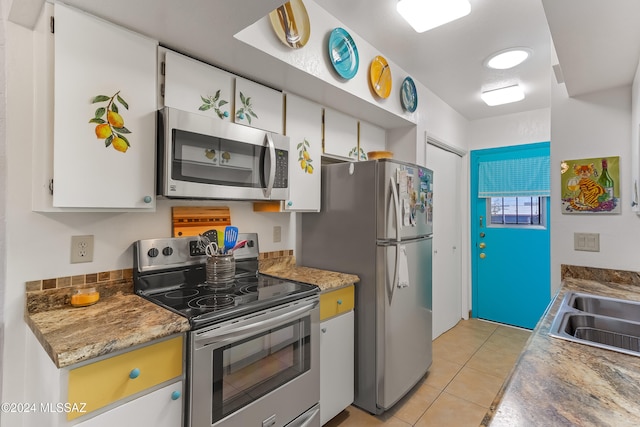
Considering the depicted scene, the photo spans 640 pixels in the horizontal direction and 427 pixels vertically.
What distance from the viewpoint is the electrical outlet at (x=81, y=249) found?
1373 mm

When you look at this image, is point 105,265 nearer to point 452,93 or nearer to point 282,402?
point 282,402

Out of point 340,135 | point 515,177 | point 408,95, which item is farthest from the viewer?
point 515,177

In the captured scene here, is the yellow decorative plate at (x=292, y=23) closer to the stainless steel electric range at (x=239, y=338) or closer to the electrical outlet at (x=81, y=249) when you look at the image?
the stainless steel electric range at (x=239, y=338)

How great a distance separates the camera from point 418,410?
6.95 ft

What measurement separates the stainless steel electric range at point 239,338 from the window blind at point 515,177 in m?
3.04

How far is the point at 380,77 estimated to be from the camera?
2.33m

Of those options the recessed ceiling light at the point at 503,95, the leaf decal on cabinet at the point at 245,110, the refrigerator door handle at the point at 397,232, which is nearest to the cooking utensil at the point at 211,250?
the leaf decal on cabinet at the point at 245,110

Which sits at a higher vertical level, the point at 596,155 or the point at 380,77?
the point at 380,77

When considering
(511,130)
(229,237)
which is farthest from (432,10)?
(511,130)

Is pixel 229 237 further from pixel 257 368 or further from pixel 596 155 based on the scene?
pixel 596 155

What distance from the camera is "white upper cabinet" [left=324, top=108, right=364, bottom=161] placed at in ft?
7.59

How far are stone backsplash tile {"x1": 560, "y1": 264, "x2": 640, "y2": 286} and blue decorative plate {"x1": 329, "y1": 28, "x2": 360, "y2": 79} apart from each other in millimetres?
1876

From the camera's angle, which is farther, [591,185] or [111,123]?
[591,185]

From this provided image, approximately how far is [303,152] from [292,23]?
736 mm
